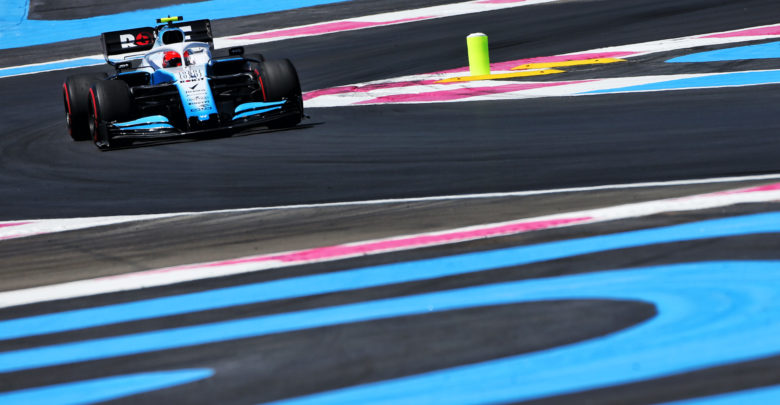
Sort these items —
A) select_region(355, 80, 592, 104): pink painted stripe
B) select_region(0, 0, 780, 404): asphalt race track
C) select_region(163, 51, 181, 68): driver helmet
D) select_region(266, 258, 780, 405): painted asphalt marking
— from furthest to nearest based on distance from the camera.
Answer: select_region(355, 80, 592, 104): pink painted stripe
select_region(163, 51, 181, 68): driver helmet
select_region(0, 0, 780, 404): asphalt race track
select_region(266, 258, 780, 405): painted asphalt marking

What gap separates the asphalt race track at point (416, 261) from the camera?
356cm

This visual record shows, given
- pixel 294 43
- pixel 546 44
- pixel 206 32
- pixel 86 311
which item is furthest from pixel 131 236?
pixel 294 43

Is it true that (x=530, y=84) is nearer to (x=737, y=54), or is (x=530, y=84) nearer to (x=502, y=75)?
(x=502, y=75)

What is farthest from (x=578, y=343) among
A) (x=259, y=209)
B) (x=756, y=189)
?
(x=259, y=209)

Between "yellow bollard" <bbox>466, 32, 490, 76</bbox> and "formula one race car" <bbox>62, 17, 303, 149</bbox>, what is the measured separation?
3.66m

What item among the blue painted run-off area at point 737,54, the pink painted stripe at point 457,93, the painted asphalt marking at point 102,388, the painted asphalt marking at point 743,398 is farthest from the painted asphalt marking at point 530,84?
the painted asphalt marking at point 102,388

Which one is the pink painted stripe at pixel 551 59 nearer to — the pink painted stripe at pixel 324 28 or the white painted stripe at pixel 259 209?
the pink painted stripe at pixel 324 28

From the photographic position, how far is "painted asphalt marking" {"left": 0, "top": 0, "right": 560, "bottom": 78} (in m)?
20.1

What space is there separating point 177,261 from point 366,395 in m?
2.44

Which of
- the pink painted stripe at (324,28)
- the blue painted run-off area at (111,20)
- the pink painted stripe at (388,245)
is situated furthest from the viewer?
the blue painted run-off area at (111,20)

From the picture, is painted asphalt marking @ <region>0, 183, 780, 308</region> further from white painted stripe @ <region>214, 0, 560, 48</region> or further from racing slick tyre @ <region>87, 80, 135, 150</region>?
white painted stripe @ <region>214, 0, 560, 48</region>

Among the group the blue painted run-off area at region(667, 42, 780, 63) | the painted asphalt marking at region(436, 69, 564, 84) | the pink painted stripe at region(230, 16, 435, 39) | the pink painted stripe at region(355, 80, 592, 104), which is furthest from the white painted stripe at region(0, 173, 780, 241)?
the pink painted stripe at region(230, 16, 435, 39)

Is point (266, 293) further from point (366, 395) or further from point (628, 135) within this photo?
point (628, 135)

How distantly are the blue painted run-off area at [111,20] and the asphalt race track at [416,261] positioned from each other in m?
12.6
